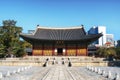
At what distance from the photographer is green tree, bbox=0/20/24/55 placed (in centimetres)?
5603

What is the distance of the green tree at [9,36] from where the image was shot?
184 feet

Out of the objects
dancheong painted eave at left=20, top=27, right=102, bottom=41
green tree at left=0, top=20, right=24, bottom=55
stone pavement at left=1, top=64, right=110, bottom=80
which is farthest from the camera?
green tree at left=0, top=20, right=24, bottom=55

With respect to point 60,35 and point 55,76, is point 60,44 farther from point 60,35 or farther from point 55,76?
point 55,76

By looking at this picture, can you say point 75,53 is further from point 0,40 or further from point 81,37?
point 0,40

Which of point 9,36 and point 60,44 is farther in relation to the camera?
point 9,36

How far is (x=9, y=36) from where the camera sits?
183ft

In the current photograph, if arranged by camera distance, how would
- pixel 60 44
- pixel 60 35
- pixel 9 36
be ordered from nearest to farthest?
1. pixel 60 44
2. pixel 9 36
3. pixel 60 35

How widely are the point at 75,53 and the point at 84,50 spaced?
80.6 inches

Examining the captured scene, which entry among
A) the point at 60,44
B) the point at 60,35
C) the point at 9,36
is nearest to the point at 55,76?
the point at 60,44

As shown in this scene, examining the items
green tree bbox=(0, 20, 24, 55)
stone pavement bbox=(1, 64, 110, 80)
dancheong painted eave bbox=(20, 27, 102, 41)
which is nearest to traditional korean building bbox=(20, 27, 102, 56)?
dancheong painted eave bbox=(20, 27, 102, 41)

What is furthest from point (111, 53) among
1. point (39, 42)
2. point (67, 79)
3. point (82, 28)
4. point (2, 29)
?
point (67, 79)

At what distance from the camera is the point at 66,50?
54031 mm

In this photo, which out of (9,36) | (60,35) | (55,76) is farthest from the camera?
(60,35)

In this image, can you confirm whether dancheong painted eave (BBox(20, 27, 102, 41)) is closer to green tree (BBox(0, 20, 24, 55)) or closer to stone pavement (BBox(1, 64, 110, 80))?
green tree (BBox(0, 20, 24, 55))
